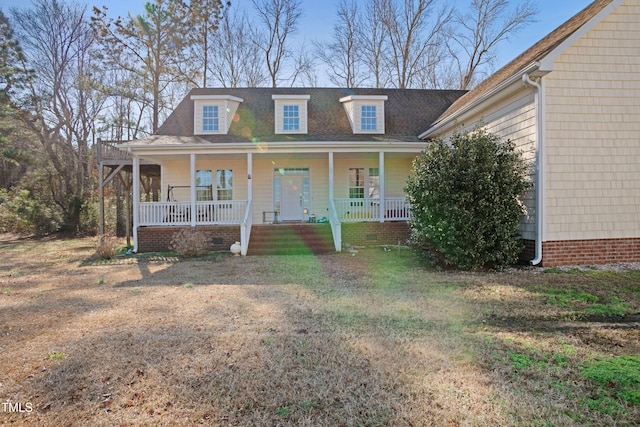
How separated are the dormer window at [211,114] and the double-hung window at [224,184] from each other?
5.09 ft

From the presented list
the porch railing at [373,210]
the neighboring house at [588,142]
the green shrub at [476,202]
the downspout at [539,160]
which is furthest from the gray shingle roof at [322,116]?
the neighboring house at [588,142]

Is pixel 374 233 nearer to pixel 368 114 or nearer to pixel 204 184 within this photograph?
pixel 368 114

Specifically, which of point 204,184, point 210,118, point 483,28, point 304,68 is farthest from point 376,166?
point 483,28

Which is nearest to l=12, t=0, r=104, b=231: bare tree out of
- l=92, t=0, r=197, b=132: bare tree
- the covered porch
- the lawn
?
l=92, t=0, r=197, b=132: bare tree

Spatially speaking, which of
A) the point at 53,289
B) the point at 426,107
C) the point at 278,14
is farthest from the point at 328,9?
the point at 53,289

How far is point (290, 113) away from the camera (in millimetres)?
13469

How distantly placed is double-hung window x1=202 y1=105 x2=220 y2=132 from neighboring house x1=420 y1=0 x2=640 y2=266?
32.8ft

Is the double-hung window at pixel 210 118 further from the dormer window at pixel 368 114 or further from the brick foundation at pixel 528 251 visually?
the brick foundation at pixel 528 251

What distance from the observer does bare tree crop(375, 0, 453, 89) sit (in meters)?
21.8

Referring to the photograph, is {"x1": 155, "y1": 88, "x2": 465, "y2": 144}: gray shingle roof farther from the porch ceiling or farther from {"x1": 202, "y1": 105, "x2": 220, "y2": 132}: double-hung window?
{"x1": 202, "y1": 105, "x2": 220, "y2": 132}: double-hung window

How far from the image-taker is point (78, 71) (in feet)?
65.7

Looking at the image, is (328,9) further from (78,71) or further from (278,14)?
(78,71)

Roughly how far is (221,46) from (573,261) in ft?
73.1

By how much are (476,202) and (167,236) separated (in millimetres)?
9227
